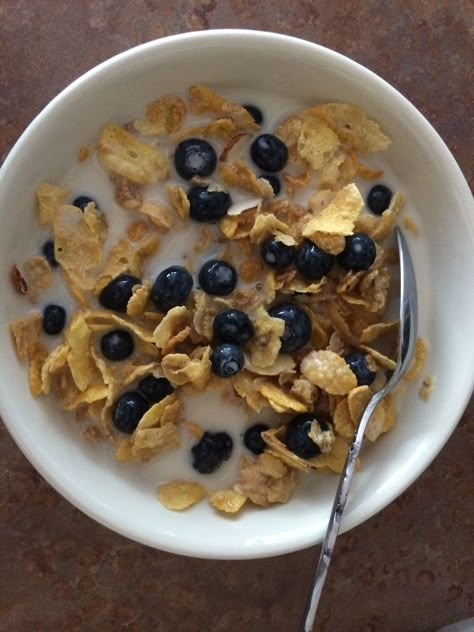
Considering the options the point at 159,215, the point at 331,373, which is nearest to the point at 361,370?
the point at 331,373

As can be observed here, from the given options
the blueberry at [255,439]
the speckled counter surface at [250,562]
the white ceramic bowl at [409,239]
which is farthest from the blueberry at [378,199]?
the blueberry at [255,439]

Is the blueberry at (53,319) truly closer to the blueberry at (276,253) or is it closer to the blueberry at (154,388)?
the blueberry at (154,388)

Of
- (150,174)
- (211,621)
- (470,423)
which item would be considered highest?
(150,174)

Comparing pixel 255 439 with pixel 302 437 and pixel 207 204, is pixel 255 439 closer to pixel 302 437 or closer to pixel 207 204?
pixel 302 437

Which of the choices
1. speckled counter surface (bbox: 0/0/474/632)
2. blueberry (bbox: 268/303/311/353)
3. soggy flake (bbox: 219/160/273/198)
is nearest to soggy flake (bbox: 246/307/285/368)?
blueberry (bbox: 268/303/311/353)

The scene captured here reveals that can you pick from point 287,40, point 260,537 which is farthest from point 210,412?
point 287,40

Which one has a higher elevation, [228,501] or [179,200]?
[179,200]

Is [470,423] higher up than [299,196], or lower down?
lower down

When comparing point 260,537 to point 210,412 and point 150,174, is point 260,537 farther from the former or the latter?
point 150,174
